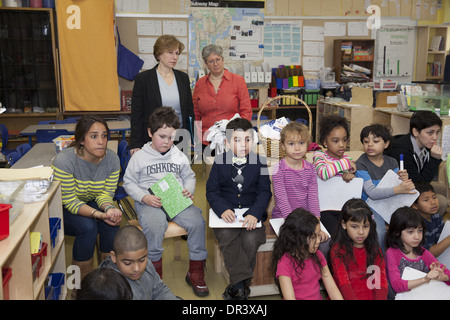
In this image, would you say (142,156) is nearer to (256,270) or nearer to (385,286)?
(256,270)

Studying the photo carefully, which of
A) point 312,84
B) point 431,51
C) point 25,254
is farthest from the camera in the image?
point 431,51

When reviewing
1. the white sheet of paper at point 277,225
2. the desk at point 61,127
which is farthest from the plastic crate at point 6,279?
the desk at point 61,127

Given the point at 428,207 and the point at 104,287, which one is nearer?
the point at 104,287

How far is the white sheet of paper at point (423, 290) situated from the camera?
7.38ft

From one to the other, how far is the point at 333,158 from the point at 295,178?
0.37m

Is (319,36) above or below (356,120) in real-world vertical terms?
above

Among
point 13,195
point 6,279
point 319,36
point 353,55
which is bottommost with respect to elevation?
point 6,279

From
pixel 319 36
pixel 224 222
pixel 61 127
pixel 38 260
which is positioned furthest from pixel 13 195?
pixel 319 36

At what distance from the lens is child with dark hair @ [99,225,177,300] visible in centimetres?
193

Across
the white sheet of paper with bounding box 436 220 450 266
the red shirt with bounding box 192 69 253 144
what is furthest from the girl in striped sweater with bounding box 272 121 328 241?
the red shirt with bounding box 192 69 253 144

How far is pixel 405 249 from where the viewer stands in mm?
2424

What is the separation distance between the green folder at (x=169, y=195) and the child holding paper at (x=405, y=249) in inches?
46.3

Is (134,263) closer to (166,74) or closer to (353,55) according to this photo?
(166,74)

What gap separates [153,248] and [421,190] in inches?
68.9
